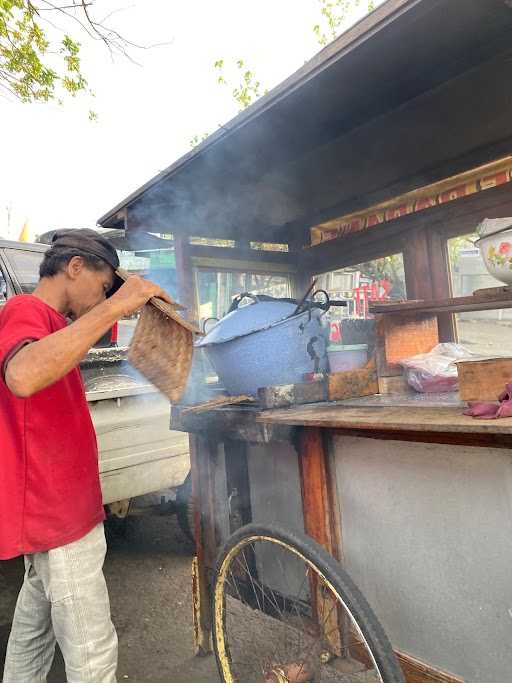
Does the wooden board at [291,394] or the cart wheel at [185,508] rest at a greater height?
the wooden board at [291,394]

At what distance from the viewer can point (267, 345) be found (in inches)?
103

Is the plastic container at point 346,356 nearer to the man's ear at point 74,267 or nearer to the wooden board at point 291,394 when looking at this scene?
the wooden board at point 291,394

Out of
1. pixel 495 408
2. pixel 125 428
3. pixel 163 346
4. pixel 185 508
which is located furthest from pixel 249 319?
pixel 185 508

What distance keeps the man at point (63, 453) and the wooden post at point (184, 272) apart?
1.40 meters

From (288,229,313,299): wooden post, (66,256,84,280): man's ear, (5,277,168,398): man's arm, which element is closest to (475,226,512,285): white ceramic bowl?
(5,277,168,398): man's arm

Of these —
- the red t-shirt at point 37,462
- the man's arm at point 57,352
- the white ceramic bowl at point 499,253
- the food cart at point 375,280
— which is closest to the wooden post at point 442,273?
the food cart at point 375,280

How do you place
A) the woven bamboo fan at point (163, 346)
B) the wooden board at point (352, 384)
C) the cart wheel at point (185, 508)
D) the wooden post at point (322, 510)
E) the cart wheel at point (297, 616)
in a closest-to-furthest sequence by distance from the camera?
the cart wheel at point (297, 616) → the woven bamboo fan at point (163, 346) → the wooden post at point (322, 510) → the wooden board at point (352, 384) → the cart wheel at point (185, 508)

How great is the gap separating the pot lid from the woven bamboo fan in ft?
1.31

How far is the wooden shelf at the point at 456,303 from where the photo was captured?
6.65ft

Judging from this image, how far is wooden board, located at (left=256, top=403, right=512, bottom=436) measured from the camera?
5.06ft

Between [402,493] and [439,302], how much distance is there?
97cm

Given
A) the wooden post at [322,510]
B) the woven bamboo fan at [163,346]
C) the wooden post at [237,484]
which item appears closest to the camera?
→ the woven bamboo fan at [163,346]

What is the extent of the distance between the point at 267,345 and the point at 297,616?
153 centimetres

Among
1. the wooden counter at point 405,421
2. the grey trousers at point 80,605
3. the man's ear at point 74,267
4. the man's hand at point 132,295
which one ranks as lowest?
the grey trousers at point 80,605
